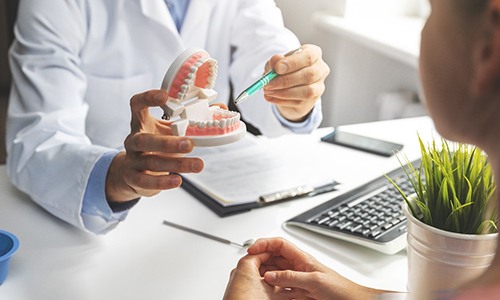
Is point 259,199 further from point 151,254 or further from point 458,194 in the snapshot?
point 458,194

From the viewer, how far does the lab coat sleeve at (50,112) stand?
1.00 meters

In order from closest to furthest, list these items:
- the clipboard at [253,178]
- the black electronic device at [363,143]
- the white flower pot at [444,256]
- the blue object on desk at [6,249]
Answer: the white flower pot at [444,256] → the blue object on desk at [6,249] → the clipboard at [253,178] → the black electronic device at [363,143]

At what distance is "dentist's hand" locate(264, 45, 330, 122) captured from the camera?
1026 mm

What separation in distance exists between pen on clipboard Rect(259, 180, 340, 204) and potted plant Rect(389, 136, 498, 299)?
1.09 feet

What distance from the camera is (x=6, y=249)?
875 mm

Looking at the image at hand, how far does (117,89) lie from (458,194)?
0.82 m

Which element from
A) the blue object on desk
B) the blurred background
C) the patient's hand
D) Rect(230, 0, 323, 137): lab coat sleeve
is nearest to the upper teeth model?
the patient's hand

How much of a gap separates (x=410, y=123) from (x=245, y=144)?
44 cm

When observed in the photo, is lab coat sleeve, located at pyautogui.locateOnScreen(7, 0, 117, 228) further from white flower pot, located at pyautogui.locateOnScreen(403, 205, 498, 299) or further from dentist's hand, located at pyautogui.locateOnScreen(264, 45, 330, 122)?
white flower pot, located at pyautogui.locateOnScreen(403, 205, 498, 299)

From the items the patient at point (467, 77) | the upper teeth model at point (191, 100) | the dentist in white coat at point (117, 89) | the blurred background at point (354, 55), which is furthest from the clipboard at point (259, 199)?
the blurred background at point (354, 55)

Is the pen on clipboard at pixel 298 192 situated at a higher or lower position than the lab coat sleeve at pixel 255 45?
lower

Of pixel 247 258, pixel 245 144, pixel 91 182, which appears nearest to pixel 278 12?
pixel 245 144

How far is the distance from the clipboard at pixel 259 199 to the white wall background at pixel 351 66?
1201mm

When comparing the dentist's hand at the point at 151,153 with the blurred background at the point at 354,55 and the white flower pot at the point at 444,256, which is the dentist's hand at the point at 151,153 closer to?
the white flower pot at the point at 444,256
